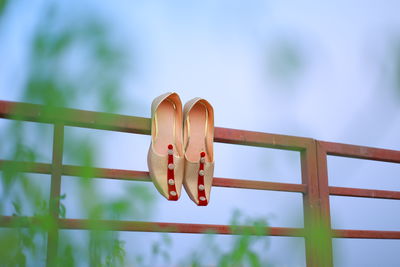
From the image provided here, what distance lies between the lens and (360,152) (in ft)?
6.44

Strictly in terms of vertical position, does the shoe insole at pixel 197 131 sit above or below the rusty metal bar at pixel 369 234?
above

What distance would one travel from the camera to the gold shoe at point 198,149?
1601 mm

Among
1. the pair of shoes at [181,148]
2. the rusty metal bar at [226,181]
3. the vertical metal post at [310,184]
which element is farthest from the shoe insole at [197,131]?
the vertical metal post at [310,184]

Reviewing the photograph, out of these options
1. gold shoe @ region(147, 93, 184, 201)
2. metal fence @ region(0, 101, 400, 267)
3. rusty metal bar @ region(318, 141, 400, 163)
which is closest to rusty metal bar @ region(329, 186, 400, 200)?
metal fence @ region(0, 101, 400, 267)

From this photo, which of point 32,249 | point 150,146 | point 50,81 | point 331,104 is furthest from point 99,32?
point 150,146

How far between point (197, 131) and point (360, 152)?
2.39ft

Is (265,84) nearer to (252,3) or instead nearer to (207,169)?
(252,3)

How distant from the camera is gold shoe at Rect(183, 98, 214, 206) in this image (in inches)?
63.0

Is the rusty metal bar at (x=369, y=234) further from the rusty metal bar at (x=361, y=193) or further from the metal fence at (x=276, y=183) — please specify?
the rusty metal bar at (x=361, y=193)

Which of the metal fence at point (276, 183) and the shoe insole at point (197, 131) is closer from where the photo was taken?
the metal fence at point (276, 183)

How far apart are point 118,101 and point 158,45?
9 cm

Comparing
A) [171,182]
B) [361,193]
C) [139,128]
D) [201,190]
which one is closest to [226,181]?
[201,190]

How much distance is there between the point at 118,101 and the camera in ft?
1.50

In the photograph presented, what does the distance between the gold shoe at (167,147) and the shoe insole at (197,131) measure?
0.05 meters
